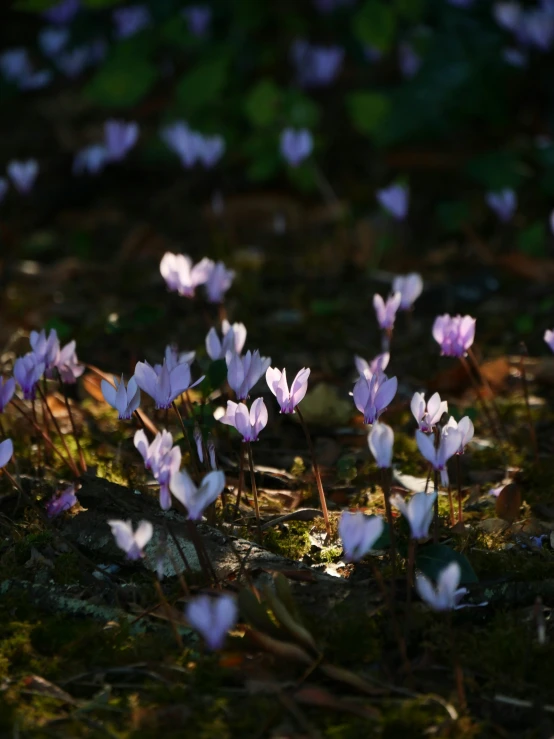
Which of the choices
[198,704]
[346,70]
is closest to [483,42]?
[346,70]

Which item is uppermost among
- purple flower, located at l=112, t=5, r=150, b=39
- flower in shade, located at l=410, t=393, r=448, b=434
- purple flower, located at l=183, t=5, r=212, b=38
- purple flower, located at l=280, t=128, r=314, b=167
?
flower in shade, located at l=410, t=393, r=448, b=434

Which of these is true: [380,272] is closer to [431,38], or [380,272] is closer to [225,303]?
[225,303]

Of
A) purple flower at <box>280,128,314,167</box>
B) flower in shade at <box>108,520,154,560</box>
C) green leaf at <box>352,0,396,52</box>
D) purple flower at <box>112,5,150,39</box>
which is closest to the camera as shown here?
flower in shade at <box>108,520,154,560</box>

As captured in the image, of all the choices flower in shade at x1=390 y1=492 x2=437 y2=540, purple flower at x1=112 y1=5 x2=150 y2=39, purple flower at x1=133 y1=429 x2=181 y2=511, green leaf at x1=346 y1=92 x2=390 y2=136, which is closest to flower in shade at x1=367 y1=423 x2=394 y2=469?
flower in shade at x1=390 y1=492 x2=437 y2=540

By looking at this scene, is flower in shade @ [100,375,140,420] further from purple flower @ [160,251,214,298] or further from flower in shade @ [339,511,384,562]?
purple flower @ [160,251,214,298]

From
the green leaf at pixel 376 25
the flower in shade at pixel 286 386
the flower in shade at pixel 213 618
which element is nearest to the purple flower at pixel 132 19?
the green leaf at pixel 376 25

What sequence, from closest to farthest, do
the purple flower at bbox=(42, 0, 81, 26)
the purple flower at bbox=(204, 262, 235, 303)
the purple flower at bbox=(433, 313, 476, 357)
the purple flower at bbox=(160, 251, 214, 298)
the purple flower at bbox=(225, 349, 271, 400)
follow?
the purple flower at bbox=(225, 349, 271, 400) < the purple flower at bbox=(433, 313, 476, 357) < the purple flower at bbox=(160, 251, 214, 298) < the purple flower at bbox=(204, 262, 235, 303) < the purple flower at bbox=(42, 0, 81, 26)

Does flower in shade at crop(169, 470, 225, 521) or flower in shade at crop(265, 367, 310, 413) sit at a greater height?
flower in shade at crop(169, 470, 225, 521)
